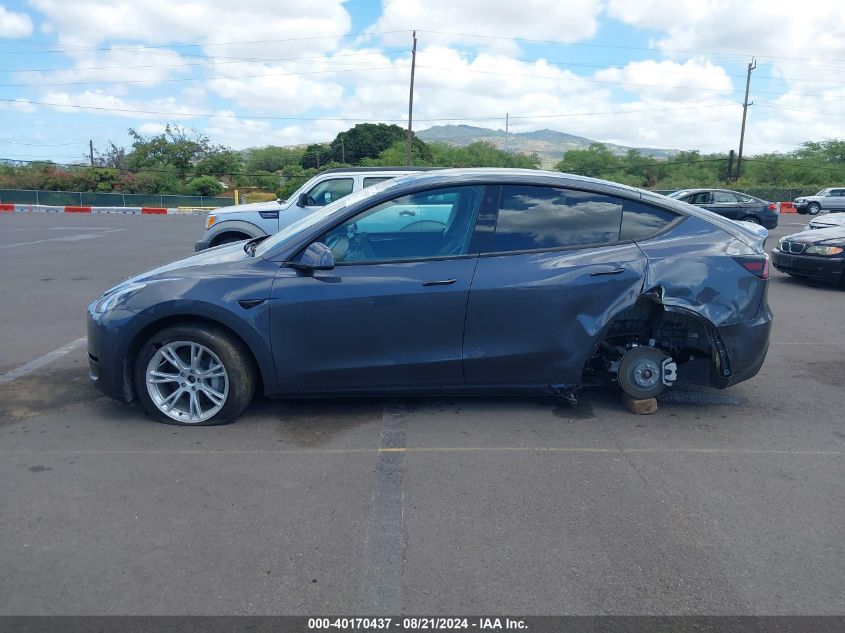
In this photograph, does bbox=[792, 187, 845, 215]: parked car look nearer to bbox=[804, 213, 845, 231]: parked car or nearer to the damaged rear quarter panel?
bbox=[804, 213, 845, 231]: parked car

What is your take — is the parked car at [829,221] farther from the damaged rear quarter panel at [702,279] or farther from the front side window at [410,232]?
the front side window at [410,232]

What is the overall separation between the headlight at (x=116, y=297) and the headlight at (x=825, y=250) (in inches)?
399

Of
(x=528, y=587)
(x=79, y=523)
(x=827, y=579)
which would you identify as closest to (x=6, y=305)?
(x=79, y=523)

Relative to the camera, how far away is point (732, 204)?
24.5 metres

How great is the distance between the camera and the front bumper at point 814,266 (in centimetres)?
1080

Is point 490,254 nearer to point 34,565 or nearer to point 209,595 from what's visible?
point 209,595

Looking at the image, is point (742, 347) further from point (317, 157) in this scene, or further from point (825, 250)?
point (317, 157)

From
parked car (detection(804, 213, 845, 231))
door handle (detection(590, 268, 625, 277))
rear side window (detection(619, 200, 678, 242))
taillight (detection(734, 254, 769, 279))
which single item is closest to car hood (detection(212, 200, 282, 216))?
rear side window (detection(619, 200, 678, 242))

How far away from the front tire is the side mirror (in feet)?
2.27

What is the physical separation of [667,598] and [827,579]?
0.75 m

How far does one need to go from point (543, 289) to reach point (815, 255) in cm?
825

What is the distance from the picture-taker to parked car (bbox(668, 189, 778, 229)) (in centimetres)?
2442

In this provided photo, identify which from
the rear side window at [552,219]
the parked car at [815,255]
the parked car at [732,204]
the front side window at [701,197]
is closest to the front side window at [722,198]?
the parked car at [732,204]

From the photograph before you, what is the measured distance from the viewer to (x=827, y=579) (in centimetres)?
310
